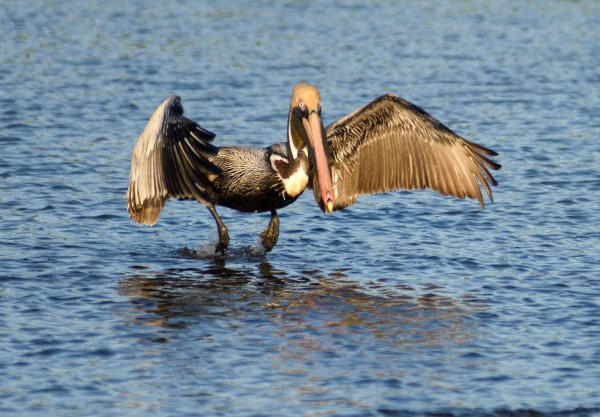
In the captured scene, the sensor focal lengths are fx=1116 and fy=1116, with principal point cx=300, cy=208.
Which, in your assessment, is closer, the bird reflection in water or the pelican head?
the bird reflection in water

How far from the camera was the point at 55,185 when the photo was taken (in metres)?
13.0

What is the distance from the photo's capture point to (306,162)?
407 inches

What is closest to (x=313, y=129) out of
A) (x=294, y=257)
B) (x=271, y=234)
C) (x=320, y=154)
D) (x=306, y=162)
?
(x=320, y=154)

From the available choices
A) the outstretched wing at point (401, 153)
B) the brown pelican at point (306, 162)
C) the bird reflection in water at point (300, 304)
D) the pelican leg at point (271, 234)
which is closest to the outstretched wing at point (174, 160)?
the brown pelican at point (306, 162)

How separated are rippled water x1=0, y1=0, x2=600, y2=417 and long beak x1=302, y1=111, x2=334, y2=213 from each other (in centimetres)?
91

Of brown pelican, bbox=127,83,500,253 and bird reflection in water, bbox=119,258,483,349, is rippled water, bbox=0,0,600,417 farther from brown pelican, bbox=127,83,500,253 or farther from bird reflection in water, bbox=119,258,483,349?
brown pelican, bbox=127,83,500,253

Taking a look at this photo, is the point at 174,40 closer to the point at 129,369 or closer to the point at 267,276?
the point at 267,276

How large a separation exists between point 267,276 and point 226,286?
54cm

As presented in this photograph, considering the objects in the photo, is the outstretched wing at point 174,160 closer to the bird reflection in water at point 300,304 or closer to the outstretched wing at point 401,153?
the bird reflection in water at point 300,304

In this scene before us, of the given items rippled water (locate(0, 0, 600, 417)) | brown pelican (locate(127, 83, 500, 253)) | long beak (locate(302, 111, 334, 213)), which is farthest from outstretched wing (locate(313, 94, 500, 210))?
long beak (locate(302, 111, 334, 213))

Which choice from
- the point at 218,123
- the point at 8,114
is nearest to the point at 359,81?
the point at 218,123

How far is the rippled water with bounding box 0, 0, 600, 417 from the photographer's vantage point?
7621 millimetres

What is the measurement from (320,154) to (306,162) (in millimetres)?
622

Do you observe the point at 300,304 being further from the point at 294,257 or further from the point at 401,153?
the point at 401,153
